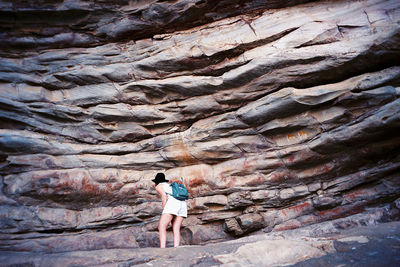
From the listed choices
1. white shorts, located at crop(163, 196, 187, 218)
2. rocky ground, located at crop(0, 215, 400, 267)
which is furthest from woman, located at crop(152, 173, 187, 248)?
rocky ground, located at crop(0, 215, 400, 267)

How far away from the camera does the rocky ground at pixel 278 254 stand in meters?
4.15

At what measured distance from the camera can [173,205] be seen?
6953mm

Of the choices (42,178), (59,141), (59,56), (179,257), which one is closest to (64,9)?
(59,56)

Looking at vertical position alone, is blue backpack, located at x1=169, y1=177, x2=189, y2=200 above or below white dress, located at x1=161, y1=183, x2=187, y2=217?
above

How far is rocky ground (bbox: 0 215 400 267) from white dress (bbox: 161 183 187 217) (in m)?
1.19

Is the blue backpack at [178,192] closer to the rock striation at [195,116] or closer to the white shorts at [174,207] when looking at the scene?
the white shorts at [174,207]

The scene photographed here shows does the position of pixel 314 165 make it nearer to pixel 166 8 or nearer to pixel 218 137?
pixel 218 137

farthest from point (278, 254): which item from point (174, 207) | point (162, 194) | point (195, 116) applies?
point (195, 116)

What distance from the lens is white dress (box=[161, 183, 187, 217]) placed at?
273 inches

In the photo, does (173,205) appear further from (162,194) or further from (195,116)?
(195,116)

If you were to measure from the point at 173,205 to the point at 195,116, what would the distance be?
3.39 meters

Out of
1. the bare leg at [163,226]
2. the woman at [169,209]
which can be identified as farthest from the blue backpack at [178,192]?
the bare leg at [163,226]

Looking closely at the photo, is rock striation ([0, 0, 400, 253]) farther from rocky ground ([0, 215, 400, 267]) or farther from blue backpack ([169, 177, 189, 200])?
rocky ground ([0, 215, 400, 267])

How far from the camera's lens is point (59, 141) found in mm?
9344
